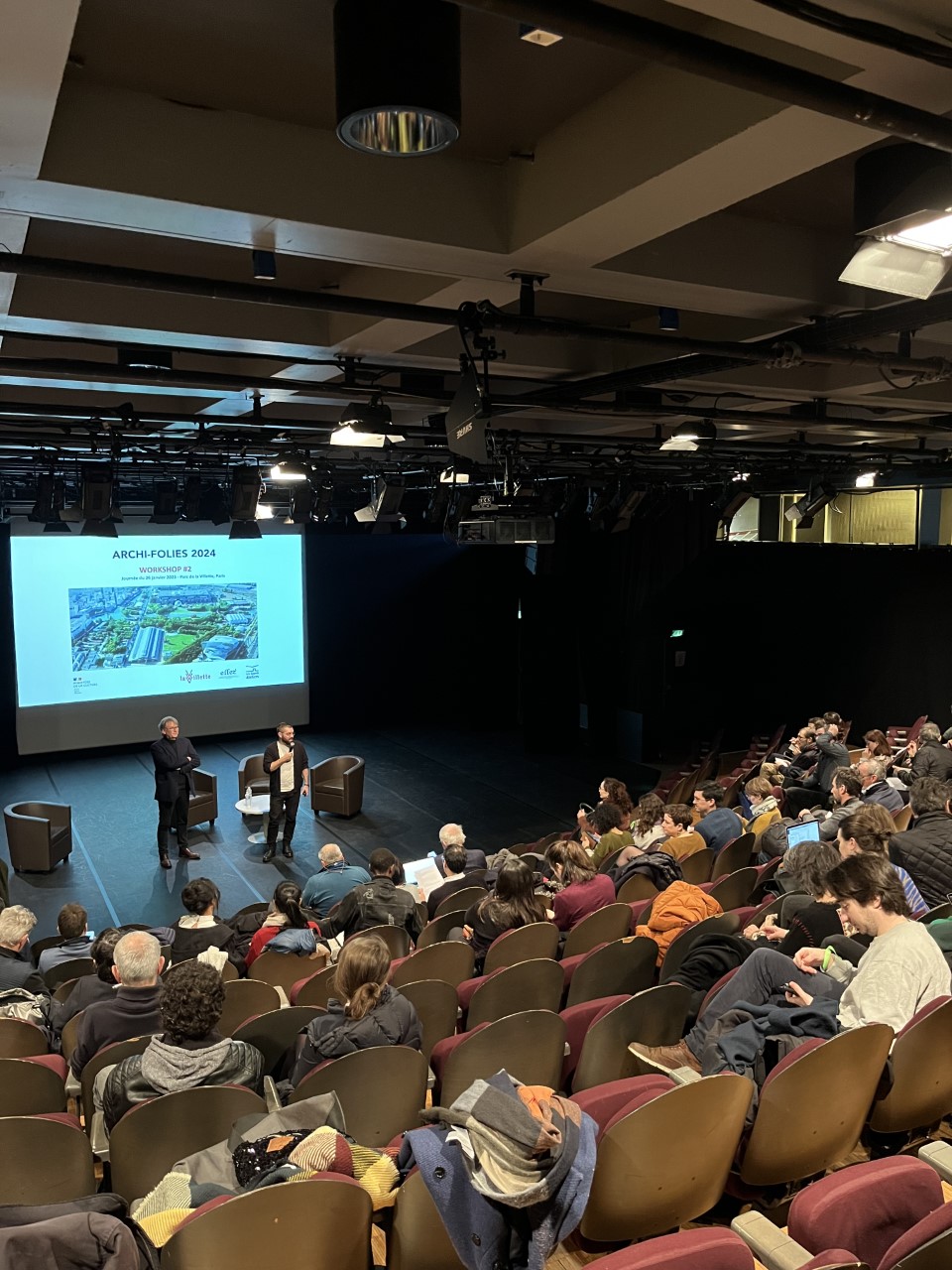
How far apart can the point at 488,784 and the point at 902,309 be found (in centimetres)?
1056

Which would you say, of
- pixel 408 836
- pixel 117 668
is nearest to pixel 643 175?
pixel 408 836

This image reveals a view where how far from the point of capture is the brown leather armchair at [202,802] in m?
11.2

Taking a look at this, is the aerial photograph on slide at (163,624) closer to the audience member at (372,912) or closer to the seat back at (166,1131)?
the audience member at (372,912)

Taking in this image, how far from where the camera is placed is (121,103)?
2.88 metres

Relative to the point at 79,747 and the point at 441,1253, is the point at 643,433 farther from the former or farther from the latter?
the point at 79,747

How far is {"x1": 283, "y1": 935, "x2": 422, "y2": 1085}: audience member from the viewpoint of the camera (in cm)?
336


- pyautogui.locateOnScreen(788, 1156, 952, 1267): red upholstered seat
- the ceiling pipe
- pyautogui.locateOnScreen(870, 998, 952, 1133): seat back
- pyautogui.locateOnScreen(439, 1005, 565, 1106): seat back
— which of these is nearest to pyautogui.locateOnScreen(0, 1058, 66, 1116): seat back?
pyautogui.locateOnScreen(439, 1005, 565, 1106): seat back

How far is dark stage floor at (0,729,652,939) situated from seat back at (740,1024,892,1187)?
22.9 ft

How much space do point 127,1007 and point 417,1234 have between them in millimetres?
1810

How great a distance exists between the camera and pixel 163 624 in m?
14.6

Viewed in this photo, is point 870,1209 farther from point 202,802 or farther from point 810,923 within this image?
point 202,802

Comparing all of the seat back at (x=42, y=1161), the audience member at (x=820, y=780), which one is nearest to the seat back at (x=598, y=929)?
the seat back at (x=42, y=1161)

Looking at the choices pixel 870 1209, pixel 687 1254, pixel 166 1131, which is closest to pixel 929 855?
pixel 870 1209

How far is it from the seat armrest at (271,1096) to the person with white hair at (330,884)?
3.06 metres
